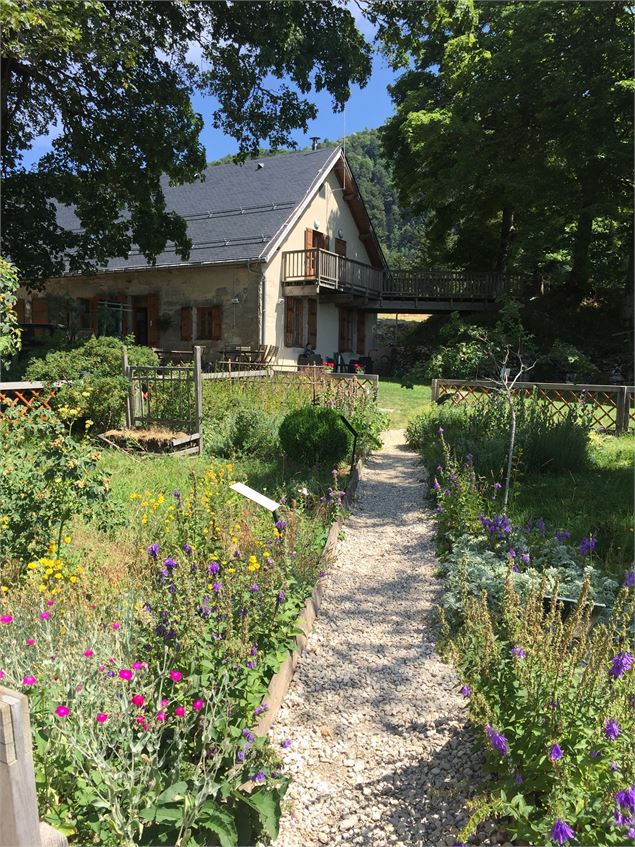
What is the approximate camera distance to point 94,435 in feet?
32.7

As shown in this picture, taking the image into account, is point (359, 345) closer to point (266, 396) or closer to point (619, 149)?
point (619, 149)

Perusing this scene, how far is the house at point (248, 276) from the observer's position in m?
19.4

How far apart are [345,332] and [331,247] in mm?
3754

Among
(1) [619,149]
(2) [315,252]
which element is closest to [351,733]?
(2) [315,252]

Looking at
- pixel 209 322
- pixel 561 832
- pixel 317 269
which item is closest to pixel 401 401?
pixel 317 269

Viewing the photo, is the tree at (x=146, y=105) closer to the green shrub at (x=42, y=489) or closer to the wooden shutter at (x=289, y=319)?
the wooden shutter at (x=289, y=319)

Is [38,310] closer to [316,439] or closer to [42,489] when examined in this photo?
[316,439]

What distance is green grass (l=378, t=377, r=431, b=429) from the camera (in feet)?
43.5

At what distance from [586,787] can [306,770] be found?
129 cm

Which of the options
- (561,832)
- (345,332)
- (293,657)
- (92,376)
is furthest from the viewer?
(345,332)

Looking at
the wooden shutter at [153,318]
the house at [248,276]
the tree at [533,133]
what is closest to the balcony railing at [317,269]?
the house at [248,276]

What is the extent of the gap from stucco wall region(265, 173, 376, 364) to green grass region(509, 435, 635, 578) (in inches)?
524

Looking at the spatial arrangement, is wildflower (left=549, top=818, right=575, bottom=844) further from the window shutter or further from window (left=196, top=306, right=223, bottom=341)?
the window shutter

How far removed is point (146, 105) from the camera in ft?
42.0
